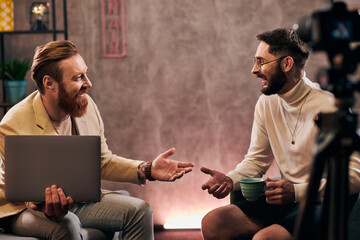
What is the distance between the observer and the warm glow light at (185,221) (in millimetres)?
3631

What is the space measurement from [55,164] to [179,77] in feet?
6.33

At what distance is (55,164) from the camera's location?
1786mm

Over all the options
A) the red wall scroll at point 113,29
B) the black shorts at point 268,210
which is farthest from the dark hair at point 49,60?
the red wall scroll at point 113,29

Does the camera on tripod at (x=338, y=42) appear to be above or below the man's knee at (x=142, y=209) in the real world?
above

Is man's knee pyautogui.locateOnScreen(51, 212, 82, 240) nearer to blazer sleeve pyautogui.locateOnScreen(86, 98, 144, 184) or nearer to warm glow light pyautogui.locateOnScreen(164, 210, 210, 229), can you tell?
blazer sleeve pyautogui.locateOnScreen(86, 98, 144, 184)

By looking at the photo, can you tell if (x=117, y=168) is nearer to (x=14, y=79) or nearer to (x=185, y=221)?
(x=14, y=79)

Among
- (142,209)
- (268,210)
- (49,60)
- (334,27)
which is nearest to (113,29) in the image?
(49,60)

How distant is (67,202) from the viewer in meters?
1.78

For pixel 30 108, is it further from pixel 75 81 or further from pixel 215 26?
pixel 215 26

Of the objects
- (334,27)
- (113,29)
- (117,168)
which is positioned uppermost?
(113,29)

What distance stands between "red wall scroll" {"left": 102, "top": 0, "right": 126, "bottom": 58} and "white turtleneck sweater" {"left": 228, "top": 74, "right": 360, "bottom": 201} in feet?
5.19

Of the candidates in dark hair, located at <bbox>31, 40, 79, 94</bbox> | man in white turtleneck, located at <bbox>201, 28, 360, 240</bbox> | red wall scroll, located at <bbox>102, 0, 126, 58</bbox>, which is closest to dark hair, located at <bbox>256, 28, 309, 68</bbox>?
man in white turtleneck, located at <bbox>201, 28, 360, 240</bbox>

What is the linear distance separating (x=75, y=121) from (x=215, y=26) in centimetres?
166

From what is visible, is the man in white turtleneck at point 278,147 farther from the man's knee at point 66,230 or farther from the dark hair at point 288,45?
the man's knee at point 66,230
